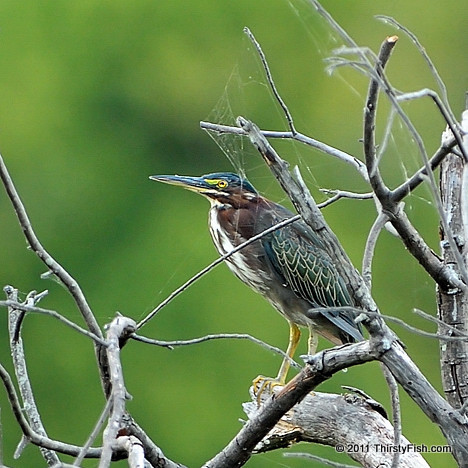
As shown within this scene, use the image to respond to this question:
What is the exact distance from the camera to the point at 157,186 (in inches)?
311

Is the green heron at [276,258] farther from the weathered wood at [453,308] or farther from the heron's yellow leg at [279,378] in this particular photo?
the weathered wood at [453,308]

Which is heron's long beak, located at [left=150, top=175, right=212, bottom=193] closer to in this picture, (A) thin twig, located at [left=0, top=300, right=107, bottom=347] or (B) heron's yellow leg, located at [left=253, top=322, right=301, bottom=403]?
(B) heron's yellow leg, located at [left=253, top=322, right=301, bottom=403]

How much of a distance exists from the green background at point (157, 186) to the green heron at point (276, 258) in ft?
8.20

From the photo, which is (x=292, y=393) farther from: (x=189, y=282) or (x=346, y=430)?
(x=346, y=430)

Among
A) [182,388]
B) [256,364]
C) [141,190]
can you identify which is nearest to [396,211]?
[256,364]

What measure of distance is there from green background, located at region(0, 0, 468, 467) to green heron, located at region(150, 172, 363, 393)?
2500 millimetres

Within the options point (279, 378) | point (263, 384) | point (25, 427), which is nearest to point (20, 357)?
point (25, 427)

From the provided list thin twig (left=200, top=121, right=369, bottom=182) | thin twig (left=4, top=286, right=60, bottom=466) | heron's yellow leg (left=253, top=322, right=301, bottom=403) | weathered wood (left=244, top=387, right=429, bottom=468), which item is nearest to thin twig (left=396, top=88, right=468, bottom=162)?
thin twig (left=200, top=121, right=369, bottom=182)

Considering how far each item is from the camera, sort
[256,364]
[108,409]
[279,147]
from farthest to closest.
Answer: [256,364] < [279,147] < [108,409]

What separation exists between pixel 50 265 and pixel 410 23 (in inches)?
244

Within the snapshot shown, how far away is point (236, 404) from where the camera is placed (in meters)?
6.58

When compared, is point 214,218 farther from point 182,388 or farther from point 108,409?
point 182,388

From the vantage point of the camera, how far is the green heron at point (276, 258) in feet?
8.39

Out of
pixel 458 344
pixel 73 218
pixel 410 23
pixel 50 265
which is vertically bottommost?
pixel 73 218
